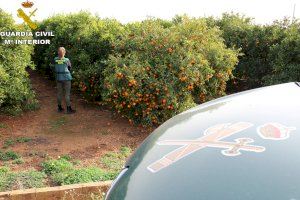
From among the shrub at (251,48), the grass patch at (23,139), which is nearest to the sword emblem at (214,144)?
the grass patch at (23,139)

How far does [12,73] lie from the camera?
834 cm

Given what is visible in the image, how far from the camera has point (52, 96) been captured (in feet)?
34.4

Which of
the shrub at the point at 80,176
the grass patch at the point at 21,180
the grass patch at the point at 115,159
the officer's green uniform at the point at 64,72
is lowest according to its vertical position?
the grass patch at the point at 115,159

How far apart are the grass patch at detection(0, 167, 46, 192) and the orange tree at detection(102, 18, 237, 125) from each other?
222 centimetres

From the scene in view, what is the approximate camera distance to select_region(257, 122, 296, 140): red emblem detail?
6.59 feet

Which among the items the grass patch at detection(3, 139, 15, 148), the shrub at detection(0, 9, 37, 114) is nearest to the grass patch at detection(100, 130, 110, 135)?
the grass patch at detection(3, 139, 15, 148)

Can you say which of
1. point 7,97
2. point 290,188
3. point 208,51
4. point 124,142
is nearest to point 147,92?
point 124,142

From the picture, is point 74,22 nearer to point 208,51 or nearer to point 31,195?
point 208,51

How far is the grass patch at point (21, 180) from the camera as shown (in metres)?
5.35

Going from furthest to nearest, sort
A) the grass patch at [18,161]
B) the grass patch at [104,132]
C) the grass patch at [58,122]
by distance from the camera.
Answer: the grass patch at [58,122] < the grass patch at [104,132] < the grass patch at [18,161]

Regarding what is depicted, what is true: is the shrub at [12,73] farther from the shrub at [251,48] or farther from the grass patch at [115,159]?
the shrub at [251,48]

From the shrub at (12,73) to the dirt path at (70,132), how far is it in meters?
0.32

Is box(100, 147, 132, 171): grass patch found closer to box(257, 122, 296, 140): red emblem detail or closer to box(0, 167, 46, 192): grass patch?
box(0, 167, 46, 192): grass patch

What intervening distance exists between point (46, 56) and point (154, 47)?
13.7ft
